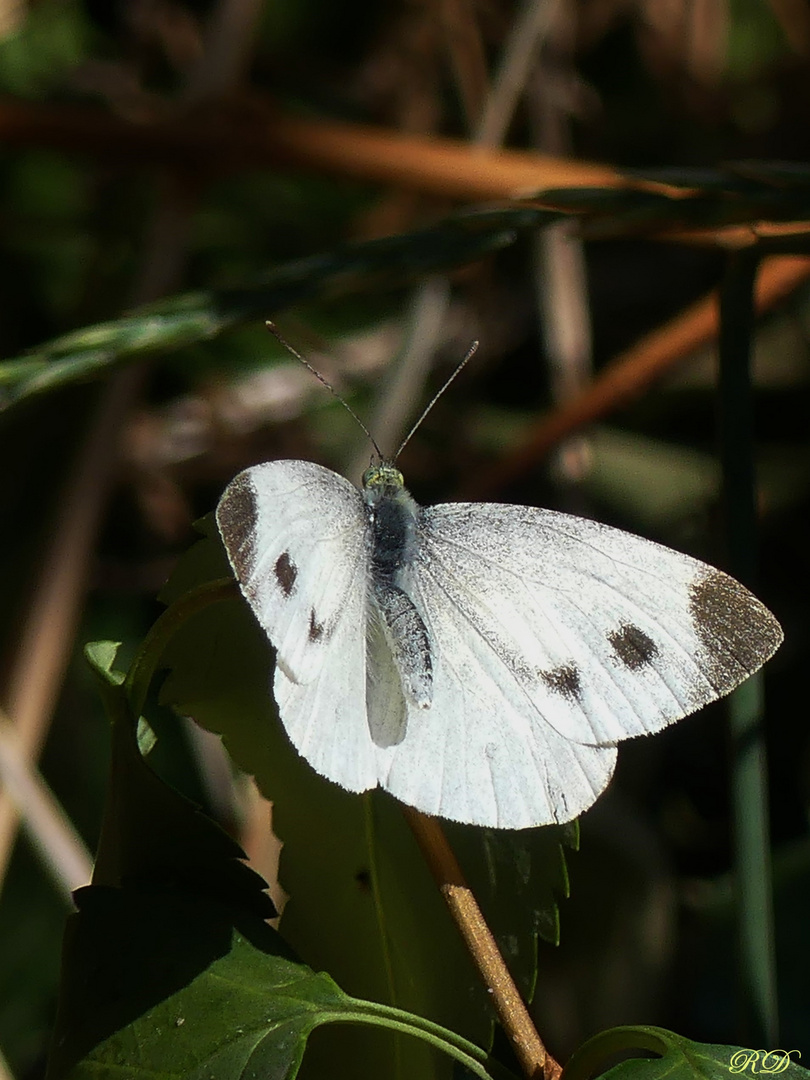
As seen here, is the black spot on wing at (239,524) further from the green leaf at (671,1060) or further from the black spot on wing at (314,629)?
the green leaf at (671,1060)

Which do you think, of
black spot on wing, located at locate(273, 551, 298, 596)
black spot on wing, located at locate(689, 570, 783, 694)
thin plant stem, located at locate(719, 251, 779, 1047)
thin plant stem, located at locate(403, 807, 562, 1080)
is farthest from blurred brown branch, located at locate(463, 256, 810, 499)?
thin plant stem, located at locate(403, 807, 562, 1080)

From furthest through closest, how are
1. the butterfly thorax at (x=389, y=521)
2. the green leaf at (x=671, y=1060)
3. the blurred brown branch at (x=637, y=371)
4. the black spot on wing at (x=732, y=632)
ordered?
the blurred brown branch at (x=637, y=371) < the butterfly thorax at (x=389, y=521) < the black spot on wing at (x=732, y=632) < the green leaf at (x=671, y=1060)

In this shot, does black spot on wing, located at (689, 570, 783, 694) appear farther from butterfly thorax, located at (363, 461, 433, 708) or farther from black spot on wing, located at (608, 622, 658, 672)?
butterfly thorax, located at (363, 461, 433, 708)

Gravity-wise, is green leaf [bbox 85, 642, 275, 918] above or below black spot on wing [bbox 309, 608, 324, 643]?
below

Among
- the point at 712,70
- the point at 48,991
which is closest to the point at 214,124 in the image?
the point at 712,70

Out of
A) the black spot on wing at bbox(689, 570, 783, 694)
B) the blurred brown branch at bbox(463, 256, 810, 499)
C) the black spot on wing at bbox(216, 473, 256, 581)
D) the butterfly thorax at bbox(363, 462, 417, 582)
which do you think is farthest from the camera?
the blurred brown branch at bbox(463, 256, 810, 499)

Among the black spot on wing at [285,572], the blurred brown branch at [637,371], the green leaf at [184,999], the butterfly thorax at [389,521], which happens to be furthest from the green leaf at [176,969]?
the blurred brown branch at [637,371]

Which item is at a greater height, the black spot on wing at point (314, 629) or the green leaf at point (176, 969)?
the black spot on wing at point (314, 629)

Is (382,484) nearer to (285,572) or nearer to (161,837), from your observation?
(285,572)
